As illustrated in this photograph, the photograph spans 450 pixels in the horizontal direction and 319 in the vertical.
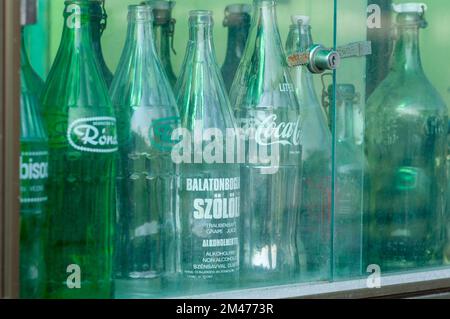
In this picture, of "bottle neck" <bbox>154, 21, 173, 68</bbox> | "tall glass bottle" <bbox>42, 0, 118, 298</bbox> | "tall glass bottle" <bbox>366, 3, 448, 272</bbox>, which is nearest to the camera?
"tall glass bottle" <bbox>42, 0, 118, 298</bbox>

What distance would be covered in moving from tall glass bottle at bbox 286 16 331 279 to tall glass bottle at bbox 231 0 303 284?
0.06ft

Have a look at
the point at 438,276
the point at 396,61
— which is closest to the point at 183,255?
the point at 438,276

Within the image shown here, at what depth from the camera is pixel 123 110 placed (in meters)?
1.29

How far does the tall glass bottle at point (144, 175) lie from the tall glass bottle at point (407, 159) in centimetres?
39

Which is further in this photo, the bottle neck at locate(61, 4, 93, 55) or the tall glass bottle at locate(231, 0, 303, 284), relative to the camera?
the tall glass bottle at locate(231, 0, 303, 284)

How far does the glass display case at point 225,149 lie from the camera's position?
1.19m

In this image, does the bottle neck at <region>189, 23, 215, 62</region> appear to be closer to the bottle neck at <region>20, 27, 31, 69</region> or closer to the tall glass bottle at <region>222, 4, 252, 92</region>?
the tall glass bottle at <region>222, 4, 252, 92</region>

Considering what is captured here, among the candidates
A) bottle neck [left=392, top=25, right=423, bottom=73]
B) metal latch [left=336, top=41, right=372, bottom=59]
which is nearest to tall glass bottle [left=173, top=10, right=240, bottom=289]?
metal latch [left=336, top=41, right=372, bottom=59]

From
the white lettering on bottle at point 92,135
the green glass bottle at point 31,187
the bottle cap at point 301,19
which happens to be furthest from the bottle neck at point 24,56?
the bottle cap at point 301,19

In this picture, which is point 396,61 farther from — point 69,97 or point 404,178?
point 69,97

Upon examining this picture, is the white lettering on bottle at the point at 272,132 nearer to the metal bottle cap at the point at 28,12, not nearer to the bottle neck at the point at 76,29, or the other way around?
the bottle neck at the point at 76,29

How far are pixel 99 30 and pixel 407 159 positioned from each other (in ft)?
1.91

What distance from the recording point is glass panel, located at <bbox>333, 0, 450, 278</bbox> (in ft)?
Answer: 4.71

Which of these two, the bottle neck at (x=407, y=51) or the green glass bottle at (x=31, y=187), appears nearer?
the green glass bottle at (x=31, y=187)
